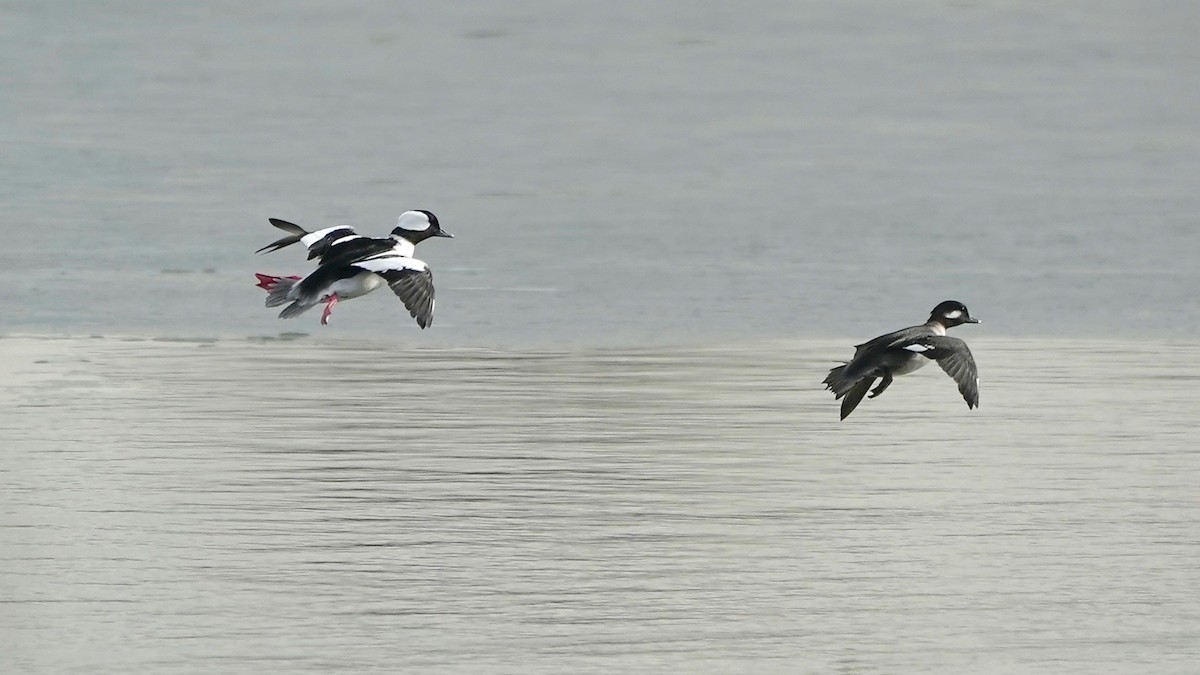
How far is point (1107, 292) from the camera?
1173cm

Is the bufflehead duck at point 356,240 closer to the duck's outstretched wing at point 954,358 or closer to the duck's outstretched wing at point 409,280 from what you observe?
the duck's outstretched wing at point 409,280

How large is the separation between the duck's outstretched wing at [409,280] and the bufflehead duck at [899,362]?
5.13 feet

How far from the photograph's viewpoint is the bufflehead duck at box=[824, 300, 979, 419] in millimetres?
7941

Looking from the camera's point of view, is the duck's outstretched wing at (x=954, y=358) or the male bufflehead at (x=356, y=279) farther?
the male bufflehead at (x=356, y=279)

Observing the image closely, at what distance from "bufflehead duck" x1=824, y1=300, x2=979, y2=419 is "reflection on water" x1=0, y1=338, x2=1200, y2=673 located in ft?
1.01

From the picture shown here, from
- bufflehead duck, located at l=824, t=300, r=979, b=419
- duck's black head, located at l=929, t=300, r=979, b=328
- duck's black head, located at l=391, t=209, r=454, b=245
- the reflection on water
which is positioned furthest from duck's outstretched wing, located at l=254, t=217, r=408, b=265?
duck's black head, located at l=929, t=300, r=979, b=328

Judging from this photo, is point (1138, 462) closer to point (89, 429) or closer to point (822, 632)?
Answer: point (822, 632)

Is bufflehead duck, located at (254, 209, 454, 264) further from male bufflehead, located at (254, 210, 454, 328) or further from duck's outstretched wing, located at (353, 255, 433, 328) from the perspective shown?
duck's outstretched wing, located at (353, 255, 433, 328)

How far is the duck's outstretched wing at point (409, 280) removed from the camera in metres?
8.49

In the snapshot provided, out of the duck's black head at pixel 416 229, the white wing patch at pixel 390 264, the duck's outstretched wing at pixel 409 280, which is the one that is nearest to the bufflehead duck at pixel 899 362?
the duck's outstretched wing at pixel 409 280

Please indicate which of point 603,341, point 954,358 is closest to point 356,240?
point 603,341

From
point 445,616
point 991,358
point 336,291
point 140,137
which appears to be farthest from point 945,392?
point 140,137

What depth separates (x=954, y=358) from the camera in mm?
8016

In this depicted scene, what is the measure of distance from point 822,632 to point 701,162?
900 centimetres
